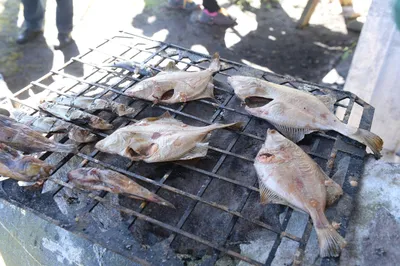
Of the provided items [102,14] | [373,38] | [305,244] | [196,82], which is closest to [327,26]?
[373,38]

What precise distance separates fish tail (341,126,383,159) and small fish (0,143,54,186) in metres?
1.96

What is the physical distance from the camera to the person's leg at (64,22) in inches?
246

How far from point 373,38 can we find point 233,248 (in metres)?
3.05

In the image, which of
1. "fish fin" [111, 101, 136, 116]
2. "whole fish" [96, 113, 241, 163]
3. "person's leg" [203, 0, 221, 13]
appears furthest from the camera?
"person's leg" [203, 0, 221, 13]

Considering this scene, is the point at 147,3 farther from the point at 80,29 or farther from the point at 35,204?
the point at 35,204

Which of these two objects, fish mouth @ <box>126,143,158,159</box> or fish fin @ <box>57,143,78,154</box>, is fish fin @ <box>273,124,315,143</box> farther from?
fish fin @ <box>57,143,78,154</box>

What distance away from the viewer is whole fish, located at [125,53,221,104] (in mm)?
3023

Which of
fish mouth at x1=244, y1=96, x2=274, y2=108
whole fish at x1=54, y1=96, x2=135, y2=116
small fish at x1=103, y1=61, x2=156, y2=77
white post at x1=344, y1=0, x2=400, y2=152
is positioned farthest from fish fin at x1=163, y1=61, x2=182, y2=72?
white post at x1=344, y1=0, x2=400, y2=152

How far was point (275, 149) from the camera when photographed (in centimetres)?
252

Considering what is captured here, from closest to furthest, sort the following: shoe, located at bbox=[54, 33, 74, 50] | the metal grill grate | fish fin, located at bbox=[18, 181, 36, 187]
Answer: the metal grill grate, fish fin, located at bbox=[18, 181, 36, 187], shoe, located at bbox=[54, 33, 74, 50]

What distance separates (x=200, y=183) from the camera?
249 centimetres

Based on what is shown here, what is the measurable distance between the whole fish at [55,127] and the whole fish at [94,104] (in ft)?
0.70

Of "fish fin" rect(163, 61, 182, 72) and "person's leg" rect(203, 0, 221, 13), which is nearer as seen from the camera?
"fish fin" rect(163, 61, 182, 72)

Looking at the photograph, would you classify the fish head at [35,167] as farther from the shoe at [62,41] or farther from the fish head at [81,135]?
the shoe at [62,41]
